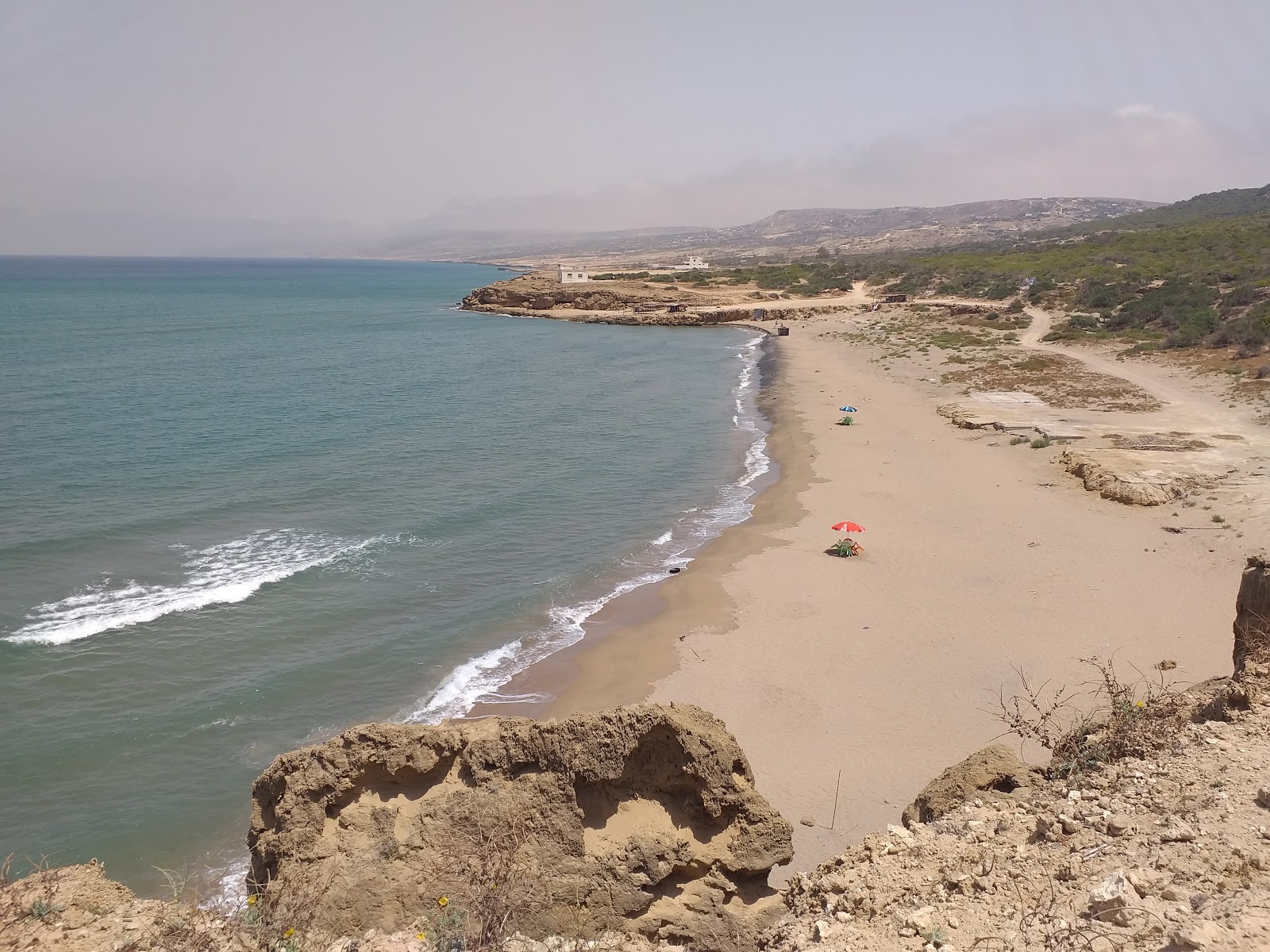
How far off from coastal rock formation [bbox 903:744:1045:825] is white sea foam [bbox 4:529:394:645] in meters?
15.0

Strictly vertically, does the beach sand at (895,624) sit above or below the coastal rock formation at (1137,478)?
below

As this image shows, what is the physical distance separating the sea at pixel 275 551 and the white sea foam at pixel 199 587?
0.25 ft

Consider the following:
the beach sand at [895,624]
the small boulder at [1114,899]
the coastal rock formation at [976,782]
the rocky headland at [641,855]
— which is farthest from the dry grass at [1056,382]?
the small boulder at [1114,899]

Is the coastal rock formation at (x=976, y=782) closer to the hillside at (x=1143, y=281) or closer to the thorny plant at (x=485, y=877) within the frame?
the thorny plant at (x=485, y=877)

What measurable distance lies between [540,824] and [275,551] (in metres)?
16.3

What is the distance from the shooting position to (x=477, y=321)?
83875 millimetres

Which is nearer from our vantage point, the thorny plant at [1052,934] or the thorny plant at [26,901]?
the thorny plant at [1052,934]

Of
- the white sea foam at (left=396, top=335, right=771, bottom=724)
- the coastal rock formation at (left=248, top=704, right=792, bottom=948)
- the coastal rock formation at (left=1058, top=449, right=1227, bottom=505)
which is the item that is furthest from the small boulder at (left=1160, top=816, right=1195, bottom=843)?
the coastal rock formation at (left=1058, top=449, right=1227, bottom=505)

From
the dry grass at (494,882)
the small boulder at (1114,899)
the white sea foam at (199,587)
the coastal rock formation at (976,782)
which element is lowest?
the white sea foam at (199,587)

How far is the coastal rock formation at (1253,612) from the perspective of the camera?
8648 mm

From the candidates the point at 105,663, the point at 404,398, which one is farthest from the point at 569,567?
the point at 404,398

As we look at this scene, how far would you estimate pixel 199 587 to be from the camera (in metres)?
18.2

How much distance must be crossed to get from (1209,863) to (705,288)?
304 feet

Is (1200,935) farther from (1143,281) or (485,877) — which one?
(1143,281)
